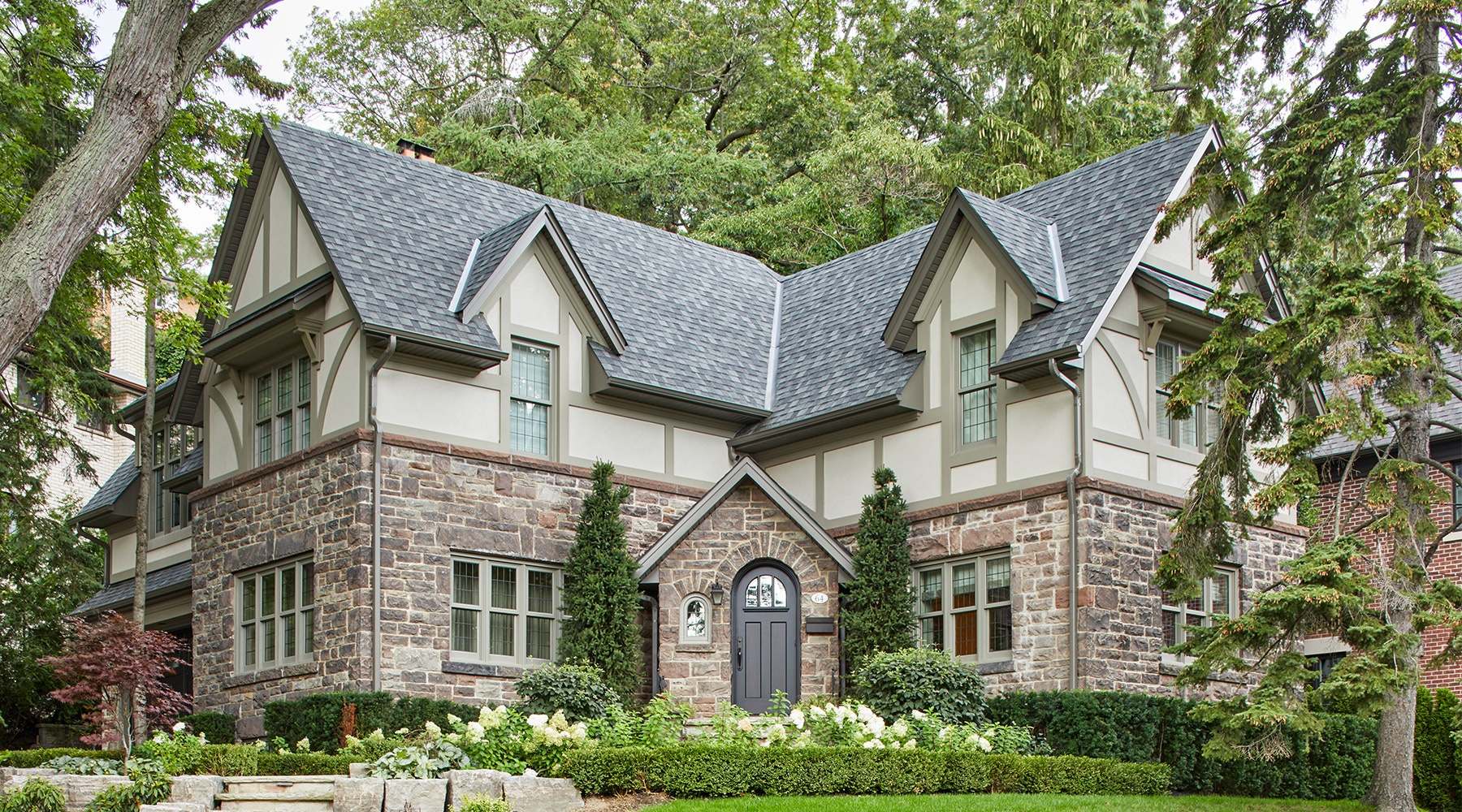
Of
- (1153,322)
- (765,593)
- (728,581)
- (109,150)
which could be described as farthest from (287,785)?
(1153,322)

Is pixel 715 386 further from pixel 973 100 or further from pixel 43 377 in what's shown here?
pixel 973 100

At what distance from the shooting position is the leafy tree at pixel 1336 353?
13.8 metres

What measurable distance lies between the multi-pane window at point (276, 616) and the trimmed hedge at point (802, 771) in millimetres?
6463

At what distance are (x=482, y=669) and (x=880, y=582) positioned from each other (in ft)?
17.5

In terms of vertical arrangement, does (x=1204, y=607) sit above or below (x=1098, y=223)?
below

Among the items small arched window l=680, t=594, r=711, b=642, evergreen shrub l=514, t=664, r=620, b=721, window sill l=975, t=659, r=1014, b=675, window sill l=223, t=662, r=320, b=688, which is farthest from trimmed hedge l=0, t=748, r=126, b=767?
window sill l=975, t=659, r=1014, b=675

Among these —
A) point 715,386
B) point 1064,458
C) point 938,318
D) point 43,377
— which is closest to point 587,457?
point 715,386

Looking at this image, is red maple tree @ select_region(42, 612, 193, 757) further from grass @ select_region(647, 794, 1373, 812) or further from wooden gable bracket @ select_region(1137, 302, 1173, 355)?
wooden gable bracket @ select_region(1137, 302, 1173, 355)

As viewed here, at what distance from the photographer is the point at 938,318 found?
20297 millimetres

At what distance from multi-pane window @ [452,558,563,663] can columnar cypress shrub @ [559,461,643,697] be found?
0.33 metres

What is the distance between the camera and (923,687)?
17.6 meters

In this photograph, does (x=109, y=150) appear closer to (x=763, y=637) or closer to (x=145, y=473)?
(x=763, y=637)

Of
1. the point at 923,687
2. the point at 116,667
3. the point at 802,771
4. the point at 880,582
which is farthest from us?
the point at 880,582

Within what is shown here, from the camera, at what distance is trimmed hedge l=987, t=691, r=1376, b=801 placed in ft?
55.9
